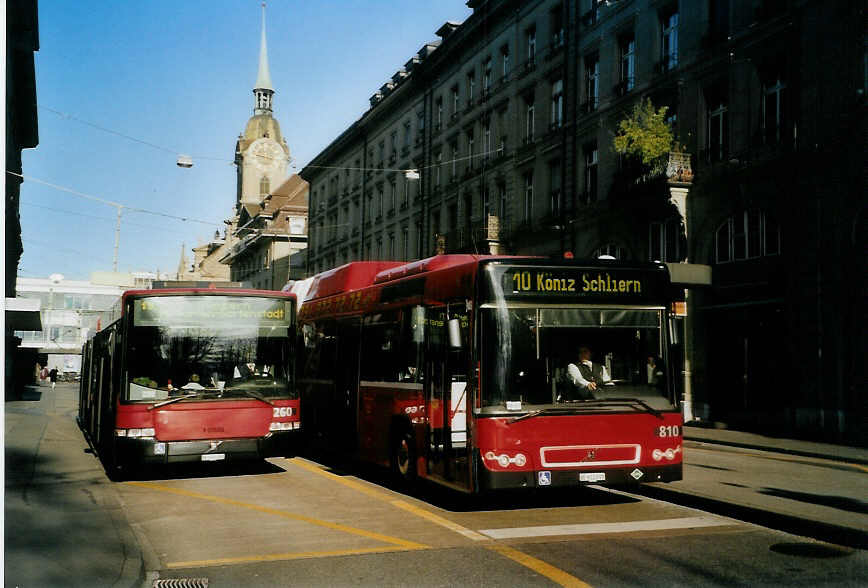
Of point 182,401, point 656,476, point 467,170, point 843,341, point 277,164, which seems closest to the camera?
point 656,476

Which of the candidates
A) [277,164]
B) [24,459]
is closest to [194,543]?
[24,459]

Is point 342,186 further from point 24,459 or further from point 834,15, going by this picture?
point 24,459

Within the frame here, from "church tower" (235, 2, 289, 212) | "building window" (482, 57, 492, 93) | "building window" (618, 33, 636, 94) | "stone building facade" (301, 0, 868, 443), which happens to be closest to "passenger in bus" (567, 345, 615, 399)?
"stone building facade" (301, 0, 868, 443)

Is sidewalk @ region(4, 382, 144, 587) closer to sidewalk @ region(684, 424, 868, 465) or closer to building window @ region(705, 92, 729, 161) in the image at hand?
sidewalk @ region(684, 424, 868, 465)

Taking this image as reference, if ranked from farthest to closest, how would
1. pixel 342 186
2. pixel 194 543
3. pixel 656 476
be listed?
1. pixel 342 186
2. pixel 656 476
3. pixel 194 543

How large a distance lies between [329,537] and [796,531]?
14.4 feet

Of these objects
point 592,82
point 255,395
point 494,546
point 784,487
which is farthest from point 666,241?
point 494,546

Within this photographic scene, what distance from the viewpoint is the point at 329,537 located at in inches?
323

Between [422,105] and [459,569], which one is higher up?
[422,105]

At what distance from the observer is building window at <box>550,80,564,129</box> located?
33.7 m

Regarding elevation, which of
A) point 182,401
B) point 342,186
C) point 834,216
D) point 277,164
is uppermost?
point 277,164

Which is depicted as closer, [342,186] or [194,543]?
[194,543]

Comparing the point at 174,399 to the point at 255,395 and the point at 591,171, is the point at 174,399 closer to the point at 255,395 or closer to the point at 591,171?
the point at 255,395

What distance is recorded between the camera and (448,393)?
32.1 feet
